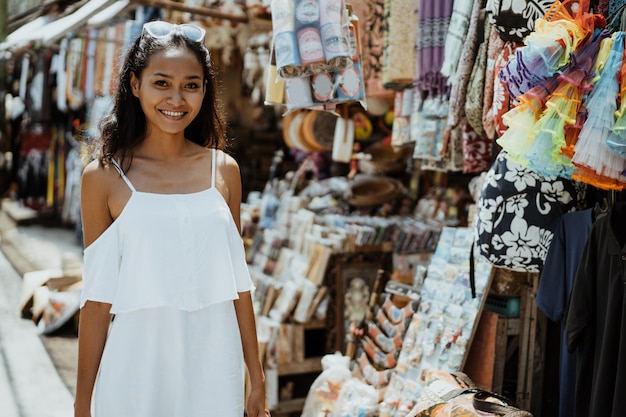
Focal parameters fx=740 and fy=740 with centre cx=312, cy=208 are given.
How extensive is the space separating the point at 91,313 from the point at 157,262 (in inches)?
9.6

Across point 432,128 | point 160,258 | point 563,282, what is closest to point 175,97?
point 160,258

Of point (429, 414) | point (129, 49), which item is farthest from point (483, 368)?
point (129, 49)

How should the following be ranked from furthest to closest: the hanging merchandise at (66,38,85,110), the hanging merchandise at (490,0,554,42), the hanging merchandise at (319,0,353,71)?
the hanging merchandise at (66,38,85,110) → the hanging merchandise at (319,0,353,71) → the hanging merchandise at (490,0,554,42)

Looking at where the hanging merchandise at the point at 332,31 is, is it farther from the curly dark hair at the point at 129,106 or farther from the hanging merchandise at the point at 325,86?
the curly dark hair at the point at 129,106

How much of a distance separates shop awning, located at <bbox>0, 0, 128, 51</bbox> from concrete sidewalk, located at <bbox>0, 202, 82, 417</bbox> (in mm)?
2804

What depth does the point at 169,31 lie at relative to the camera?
2.22 meters

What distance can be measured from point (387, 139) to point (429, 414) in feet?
10.4

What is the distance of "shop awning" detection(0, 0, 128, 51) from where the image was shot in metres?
7.05

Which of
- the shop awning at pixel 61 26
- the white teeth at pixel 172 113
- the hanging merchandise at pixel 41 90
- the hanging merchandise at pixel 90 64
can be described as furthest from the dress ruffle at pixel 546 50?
the hanging merchandise at pixel 41 90

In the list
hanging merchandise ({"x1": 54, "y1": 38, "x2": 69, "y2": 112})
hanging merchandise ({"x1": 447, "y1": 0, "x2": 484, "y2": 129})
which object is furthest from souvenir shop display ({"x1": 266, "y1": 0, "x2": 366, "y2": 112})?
hanging merchandise ({"x1": 54, "y1": 38, "x2": 69, "y2": 112})

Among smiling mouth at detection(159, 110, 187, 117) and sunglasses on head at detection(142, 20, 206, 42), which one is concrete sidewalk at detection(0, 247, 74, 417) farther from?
sunglasses on head at detection(142, 20, 206, 42)

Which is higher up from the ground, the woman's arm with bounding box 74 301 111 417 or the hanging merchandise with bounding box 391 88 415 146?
the hanging merchandise with bounding box 391 88 415 146

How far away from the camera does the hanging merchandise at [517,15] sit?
2.79 m

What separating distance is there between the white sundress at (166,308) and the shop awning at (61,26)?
4559 mm
